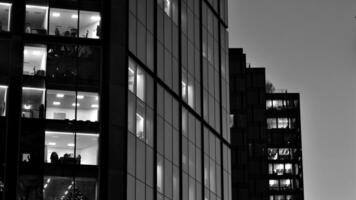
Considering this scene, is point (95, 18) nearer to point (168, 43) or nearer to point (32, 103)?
point (32, 103)

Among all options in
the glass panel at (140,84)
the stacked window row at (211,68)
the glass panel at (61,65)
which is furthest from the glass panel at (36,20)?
the stacked window row at (211,68)

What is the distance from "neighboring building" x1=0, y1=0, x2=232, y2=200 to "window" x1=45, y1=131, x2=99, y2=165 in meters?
0.07

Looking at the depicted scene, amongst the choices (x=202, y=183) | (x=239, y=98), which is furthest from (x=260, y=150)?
(x=202, y=183)

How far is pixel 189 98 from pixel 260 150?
3755 inches

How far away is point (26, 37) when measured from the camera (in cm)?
6097

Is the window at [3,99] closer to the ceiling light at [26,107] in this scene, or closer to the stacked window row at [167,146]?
the ceiling light at [26,107]

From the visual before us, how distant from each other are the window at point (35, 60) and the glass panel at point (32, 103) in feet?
4.11

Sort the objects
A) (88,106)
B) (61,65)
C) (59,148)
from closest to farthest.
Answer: (59,148)
(88,106)
(61,65)

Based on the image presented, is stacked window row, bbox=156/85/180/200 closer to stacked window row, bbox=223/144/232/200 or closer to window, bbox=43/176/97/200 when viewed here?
window, bbox=43/176/97/200

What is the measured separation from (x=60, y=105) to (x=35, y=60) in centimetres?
346

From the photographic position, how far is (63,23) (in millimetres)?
61844

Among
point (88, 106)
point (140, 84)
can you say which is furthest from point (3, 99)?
point (140, 84)

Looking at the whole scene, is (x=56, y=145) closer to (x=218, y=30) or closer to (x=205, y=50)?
(x=205, y=50)

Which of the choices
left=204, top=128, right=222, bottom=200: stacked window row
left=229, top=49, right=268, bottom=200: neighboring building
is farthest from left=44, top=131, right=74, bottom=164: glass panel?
left=229, top=49, right=268, bottom=200: neighboring building
